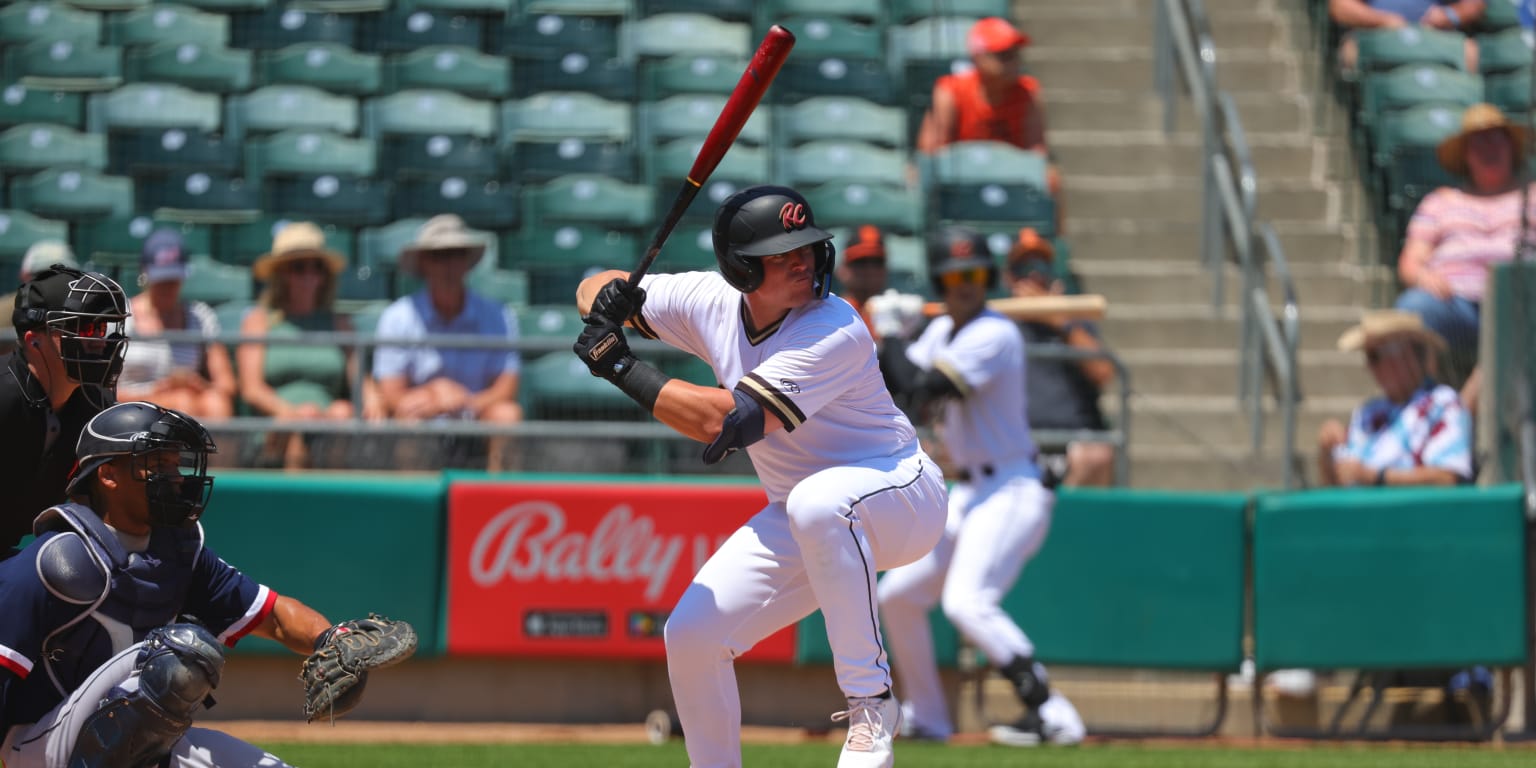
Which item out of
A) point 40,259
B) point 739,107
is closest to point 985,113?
point 40,259

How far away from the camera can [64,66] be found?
1185cm

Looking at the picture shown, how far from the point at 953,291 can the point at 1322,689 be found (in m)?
2.84

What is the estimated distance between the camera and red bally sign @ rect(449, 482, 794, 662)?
8891 mm

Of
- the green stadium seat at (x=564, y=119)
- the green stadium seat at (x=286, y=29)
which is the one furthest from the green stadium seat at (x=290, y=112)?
the green stadium seat at (x=564, y=119)

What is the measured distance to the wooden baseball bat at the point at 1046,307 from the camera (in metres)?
9.20

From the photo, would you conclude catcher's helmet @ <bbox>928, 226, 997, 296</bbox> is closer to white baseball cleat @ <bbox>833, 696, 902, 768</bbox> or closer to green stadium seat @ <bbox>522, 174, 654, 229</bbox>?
green stadium seat @ <bbox>522, 174, 654, 229</bbox>

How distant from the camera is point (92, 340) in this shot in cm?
459

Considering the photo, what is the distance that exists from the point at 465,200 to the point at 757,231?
6489 mm

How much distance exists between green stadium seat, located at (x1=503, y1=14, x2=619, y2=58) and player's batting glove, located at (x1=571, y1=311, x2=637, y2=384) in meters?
7.61

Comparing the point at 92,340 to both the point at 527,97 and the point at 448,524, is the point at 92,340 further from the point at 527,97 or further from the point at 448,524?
the point at 527,97

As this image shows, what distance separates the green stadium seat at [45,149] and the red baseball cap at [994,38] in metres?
5.36

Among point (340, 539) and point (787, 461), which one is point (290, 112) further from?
point (787, 461)

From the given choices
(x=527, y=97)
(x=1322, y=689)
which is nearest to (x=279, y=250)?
(x=527, y=97)

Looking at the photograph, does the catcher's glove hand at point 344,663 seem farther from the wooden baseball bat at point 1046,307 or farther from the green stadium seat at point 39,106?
the green stadium seat at point 39,106
